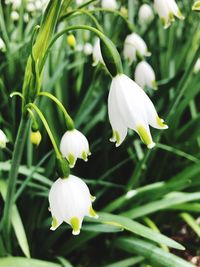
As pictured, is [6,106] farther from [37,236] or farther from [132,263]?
[132,263]

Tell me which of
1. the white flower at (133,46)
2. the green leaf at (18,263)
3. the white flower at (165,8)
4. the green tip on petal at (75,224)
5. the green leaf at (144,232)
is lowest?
the green leaf at (18,263)

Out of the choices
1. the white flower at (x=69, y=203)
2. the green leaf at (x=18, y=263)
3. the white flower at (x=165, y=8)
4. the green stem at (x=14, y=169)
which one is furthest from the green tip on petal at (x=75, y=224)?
the white flower at (x=165, y=8)

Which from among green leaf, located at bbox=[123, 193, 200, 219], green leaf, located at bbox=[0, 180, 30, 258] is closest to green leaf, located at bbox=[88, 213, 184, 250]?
green leaf, located at bbox=[123, 193, 200, 219]

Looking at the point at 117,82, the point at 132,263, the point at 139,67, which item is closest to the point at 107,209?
the point at 132,263

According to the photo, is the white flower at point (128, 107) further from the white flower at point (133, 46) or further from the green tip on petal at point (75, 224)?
the white flower at point (133, 46)

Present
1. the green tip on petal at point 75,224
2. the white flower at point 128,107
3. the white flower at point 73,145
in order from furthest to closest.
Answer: the white flower at point 73,145 < the green tip on petal at point 75,224 < the white flower at point 128,107

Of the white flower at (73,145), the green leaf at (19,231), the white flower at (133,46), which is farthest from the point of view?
the white flower at (133,46)
